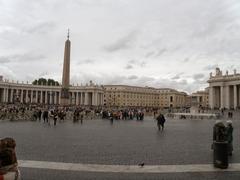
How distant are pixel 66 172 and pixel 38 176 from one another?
81cm

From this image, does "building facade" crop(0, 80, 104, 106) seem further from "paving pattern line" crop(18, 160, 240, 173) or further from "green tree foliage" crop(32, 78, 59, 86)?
"paving pattern line" crop(18, 160, 240, 173)

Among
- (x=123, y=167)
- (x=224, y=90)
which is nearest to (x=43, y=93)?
(x=224, y=90)

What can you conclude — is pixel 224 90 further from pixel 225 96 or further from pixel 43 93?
pixel 43 93

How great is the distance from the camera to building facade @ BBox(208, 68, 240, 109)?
104 meters

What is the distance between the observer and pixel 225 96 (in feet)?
352

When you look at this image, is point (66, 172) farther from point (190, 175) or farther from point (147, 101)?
point (147, 101)

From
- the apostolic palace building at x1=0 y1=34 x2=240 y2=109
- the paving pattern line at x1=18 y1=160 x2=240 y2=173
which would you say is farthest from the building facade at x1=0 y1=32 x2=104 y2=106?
the paving pattern line at x1=18 y1=160 x2=240 y2=173

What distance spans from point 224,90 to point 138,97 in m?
81.5

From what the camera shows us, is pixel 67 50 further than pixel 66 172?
Yes

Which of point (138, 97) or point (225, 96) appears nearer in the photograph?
point (225, 96)

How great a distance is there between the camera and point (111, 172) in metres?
8.58

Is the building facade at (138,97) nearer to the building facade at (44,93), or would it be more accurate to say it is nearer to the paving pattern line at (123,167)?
the building facade at (44,93)

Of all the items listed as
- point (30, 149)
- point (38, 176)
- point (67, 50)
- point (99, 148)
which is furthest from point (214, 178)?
point (67, 50)

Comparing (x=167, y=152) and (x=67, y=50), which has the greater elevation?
(x=67, y=50)
